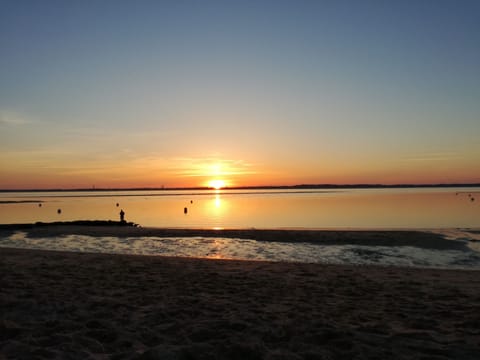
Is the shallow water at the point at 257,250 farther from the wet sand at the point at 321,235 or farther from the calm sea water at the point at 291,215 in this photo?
the calm sea water at the point at 291,215

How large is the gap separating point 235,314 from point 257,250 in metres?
14.8

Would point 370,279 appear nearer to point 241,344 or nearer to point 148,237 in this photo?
point 241,344

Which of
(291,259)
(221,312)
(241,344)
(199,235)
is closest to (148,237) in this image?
(199,235)

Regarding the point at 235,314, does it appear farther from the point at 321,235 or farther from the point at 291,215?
the point at 291,215

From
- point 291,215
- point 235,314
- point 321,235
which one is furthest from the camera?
point 291,215

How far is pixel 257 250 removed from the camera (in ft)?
74.9

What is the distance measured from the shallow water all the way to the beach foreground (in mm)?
5393

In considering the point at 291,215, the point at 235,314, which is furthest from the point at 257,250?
the point at 291,215

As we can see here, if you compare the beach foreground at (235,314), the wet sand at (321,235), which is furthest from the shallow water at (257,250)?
the beach foreground at (235,314)

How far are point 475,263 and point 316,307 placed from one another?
528 inches

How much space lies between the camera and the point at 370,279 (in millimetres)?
12633

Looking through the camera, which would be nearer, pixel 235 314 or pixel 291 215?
pixel 235 314

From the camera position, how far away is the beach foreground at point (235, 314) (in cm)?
621

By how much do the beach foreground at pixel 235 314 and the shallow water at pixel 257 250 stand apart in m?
5.39
